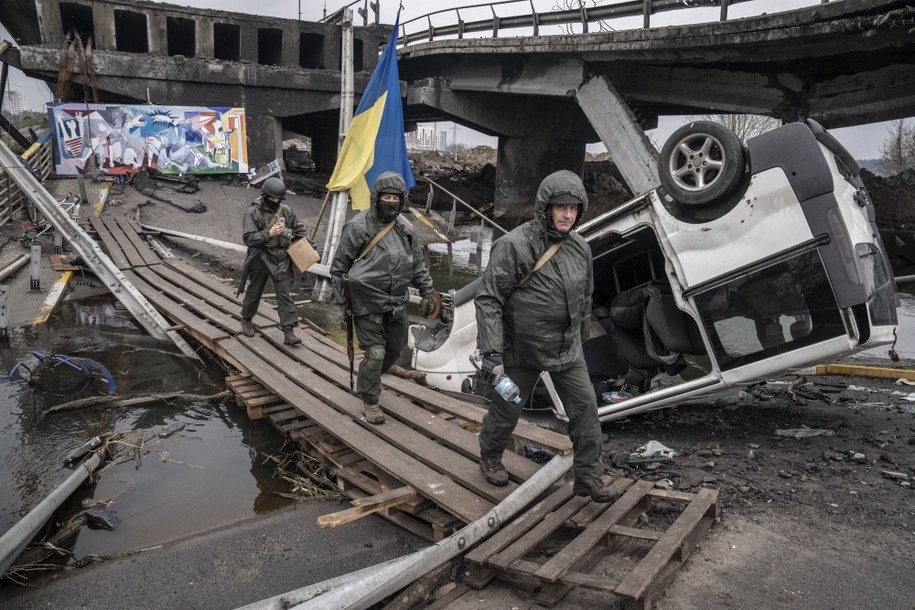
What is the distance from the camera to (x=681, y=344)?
560cm

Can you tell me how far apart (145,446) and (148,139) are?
16968mm

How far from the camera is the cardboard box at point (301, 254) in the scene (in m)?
7.08

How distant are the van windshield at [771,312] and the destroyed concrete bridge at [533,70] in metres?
8.20

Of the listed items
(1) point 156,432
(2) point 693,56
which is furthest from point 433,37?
(1) point 156,432

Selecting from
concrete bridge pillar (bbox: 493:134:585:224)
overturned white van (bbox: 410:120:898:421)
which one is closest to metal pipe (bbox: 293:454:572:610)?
overturned white van (bbox: 410:120:898:421)

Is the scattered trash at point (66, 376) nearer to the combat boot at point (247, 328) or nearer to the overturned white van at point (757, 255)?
the combat boot at point (247, 328)

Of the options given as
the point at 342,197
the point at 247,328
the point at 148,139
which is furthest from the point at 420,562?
the point at 148,139

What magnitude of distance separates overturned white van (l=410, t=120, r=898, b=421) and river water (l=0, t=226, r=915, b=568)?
300 cm

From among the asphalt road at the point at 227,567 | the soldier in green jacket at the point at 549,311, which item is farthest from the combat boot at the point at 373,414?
the soldier in green jacket at the point at 549,311

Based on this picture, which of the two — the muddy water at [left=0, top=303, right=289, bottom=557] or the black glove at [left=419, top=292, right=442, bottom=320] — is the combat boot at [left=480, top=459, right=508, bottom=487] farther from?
the muddy water at [left=0, top=303, right=289, bottom=557]

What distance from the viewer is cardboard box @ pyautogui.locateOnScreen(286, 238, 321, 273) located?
708 centimetres

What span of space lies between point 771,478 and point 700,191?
7.33 feet

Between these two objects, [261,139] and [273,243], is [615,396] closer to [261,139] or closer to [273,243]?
[273,243]

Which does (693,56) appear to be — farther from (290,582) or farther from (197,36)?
(197,36)
